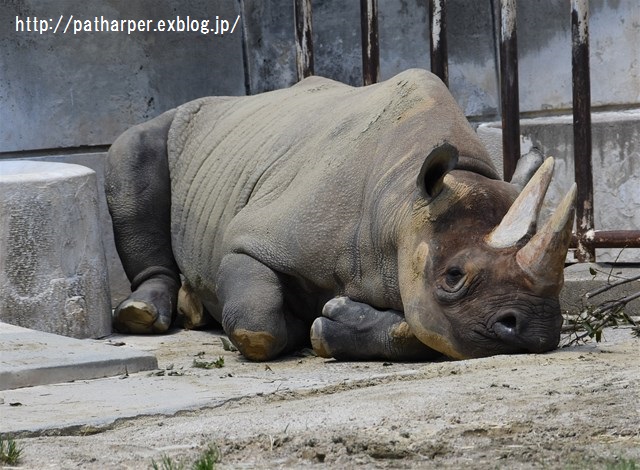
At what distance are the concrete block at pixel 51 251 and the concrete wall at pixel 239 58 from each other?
1.97 m

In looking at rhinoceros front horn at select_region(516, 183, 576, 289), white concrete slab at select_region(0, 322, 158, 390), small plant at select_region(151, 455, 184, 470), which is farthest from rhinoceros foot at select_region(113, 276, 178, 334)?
small plant at select_region(151, 455, 184, 470)

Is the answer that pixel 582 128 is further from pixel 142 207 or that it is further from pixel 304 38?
pixel 142 207

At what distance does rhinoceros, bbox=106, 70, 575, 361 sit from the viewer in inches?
216

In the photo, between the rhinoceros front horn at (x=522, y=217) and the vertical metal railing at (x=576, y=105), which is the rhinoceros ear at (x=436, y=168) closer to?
→ the rhinoceros front horn at (x=522, y=217)

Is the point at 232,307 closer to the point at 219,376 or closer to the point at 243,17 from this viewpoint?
the point at 219,376

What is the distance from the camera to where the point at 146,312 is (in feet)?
25.2

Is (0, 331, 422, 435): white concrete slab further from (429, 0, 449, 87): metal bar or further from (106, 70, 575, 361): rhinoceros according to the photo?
(429, 0, 449, 87): metal bar

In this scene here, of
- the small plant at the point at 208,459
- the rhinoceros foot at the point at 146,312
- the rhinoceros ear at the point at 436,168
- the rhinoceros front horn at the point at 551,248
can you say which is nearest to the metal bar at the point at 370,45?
the rhinoceros foot at the point at 146,312

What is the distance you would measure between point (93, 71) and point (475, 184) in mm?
4325

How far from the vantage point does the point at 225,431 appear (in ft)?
13.8

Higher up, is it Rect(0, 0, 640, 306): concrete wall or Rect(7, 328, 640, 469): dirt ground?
Rect(0, 0, 640, 306): concrete wall

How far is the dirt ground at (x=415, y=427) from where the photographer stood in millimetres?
3756

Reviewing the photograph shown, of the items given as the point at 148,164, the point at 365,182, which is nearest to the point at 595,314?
the point at 365,182

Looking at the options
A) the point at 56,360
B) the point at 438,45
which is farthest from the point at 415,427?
the point at 438,45
